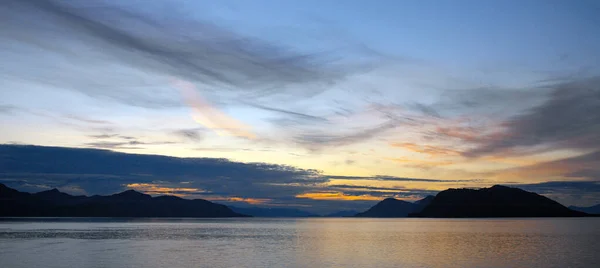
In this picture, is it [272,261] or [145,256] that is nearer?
[272,261]

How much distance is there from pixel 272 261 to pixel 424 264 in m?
17.9

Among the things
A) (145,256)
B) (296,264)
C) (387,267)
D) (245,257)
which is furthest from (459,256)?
(145,256)

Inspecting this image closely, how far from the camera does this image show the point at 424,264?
6012 cm

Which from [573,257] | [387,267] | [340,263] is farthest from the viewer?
[573,257]

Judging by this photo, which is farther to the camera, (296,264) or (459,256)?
(459,256)

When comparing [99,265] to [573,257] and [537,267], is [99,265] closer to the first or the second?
[537,267]

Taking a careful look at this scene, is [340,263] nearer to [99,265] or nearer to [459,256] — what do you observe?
[459,256]

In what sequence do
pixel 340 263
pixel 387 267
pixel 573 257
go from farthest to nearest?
1. pixel 573 257
2. pixel 340 263
3. pixel 387 267

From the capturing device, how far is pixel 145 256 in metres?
68.6

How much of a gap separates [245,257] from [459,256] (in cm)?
2842

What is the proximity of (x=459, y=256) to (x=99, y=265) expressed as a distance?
45133 millimetres

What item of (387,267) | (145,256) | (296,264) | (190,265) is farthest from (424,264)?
(145,256)

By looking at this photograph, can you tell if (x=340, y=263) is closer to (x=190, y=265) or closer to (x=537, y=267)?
(x=190, y=265)

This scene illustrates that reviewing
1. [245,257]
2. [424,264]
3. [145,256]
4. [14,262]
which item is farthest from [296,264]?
[14,262]
